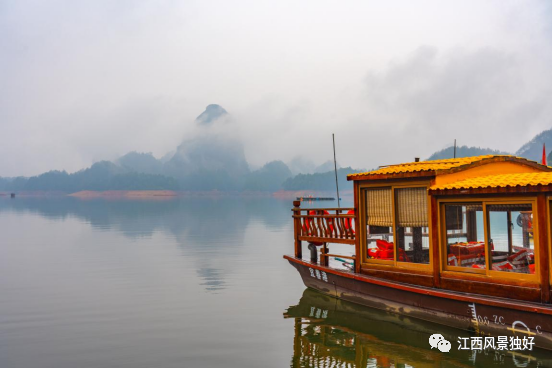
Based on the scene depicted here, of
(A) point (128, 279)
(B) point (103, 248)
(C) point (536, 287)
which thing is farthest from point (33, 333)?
(B) point (103, 248)

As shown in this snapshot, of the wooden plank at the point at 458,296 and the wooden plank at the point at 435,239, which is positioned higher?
the wooden plank at the point at 435,239

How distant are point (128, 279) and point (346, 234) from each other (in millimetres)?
8598

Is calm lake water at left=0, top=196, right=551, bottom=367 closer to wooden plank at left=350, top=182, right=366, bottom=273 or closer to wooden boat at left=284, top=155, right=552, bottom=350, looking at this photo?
wooden boat at left=284, top=155, right=552, bottom=350

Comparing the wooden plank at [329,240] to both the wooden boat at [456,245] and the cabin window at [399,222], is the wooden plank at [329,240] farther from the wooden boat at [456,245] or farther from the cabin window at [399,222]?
the cabin window at [399,222]

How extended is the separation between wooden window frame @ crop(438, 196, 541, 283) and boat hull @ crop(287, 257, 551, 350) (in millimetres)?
426

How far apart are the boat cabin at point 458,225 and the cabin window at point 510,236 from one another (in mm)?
18

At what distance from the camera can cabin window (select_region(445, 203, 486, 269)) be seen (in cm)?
1024

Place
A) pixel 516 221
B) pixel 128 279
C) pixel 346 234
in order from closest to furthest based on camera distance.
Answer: pixel 516 221, pixel 346 234, pixel 128 279

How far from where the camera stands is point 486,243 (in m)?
9.41

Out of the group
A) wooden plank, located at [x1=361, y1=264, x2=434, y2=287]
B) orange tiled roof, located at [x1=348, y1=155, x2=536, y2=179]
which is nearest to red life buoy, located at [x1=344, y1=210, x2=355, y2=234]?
wooden plank, located at [x1=361, y1=264, x2=434, y2=287]

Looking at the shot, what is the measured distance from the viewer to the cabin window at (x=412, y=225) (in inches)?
421

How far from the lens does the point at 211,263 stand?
21.8 meters

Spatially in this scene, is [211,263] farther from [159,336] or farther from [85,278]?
[159,336]

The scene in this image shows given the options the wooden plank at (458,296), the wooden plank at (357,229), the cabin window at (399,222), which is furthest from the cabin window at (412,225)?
the wooden plank at (357,229)
